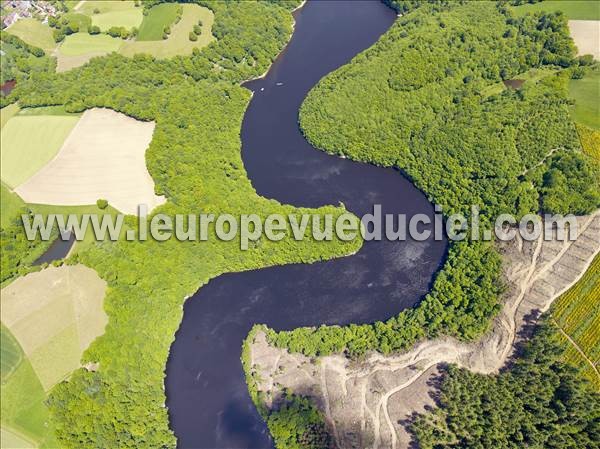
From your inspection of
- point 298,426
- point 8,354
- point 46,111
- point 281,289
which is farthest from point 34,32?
point 298,426

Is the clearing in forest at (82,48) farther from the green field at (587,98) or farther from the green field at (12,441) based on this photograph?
the green field at (587,98)

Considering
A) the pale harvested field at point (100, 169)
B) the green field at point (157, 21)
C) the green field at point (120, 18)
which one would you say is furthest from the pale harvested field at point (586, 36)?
the green field at point (120, 18)

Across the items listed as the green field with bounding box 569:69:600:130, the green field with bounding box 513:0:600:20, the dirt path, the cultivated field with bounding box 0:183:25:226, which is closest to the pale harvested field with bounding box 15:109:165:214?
the cultivated field with bounding box 0:183:25:226

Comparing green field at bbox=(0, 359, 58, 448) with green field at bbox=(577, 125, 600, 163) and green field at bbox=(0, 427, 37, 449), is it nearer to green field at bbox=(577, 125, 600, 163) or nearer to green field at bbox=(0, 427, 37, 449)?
green field at bbox=(0, 427, 37, 449)

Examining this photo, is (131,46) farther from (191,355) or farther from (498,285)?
(498,285)

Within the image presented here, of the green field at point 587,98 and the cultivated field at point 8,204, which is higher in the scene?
the green field at point 587,98

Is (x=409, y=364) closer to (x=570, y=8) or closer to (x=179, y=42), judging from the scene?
(x=570, y=8)

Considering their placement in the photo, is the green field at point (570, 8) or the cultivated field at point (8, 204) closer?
the cultivated field at point (8, 204)
